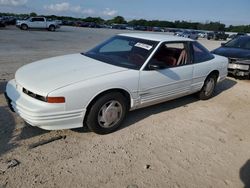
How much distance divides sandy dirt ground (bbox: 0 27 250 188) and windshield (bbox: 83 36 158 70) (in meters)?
1.01

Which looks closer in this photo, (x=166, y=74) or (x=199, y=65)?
(x=166, y=74)

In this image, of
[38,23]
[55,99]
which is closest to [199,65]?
[55,99]

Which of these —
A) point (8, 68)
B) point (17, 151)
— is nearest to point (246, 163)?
point (17, 151)

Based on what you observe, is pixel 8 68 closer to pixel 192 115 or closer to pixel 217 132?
pixel 192 115

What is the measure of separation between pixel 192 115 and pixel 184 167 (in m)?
1.83

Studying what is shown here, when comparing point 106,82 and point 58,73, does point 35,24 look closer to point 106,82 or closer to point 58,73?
point 58,73

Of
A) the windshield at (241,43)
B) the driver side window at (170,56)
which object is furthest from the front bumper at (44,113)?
the windshield at (241,43)

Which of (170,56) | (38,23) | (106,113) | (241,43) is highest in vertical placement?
(38,23)

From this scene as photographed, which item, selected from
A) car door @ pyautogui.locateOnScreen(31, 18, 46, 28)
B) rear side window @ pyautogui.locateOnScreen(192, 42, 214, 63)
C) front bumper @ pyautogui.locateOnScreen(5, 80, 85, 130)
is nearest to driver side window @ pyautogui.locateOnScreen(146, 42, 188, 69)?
rear side window @ pyautogui.locateOnScreen(192, 42, 214, 63)

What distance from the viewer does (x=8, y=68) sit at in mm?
7031

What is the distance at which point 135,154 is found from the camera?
323cm

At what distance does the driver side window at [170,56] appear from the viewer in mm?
4125

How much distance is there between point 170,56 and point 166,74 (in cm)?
74

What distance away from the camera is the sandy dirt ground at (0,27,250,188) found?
273cm
